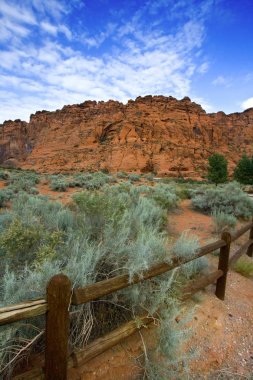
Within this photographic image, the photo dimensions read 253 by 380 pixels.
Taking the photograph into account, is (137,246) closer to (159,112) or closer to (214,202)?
(214,202)

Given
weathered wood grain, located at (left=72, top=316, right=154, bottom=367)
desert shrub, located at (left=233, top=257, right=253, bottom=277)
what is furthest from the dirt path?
weathered wood grain, located at (left=72, top=316, right=154, bottom=367)

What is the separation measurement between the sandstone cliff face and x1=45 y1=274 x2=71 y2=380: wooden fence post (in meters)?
53.2

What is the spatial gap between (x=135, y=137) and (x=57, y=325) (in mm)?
62870

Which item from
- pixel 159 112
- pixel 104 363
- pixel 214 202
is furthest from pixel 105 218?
pixel 159 112

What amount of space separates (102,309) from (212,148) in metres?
72.9

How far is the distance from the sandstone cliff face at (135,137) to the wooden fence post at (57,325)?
53221mm

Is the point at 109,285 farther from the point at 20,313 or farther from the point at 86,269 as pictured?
the point at 20,313

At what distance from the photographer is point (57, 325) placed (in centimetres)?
188

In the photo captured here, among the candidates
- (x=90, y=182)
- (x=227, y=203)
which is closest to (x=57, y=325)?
(x=227, y=203)

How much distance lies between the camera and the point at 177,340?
262 cm

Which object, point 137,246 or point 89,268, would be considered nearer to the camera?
point 89,268

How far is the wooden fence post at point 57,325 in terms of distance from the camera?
6.01 ft

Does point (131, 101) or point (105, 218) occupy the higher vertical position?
point (131, 101)

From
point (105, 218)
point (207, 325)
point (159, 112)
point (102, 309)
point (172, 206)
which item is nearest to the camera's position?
point (102, 309)
